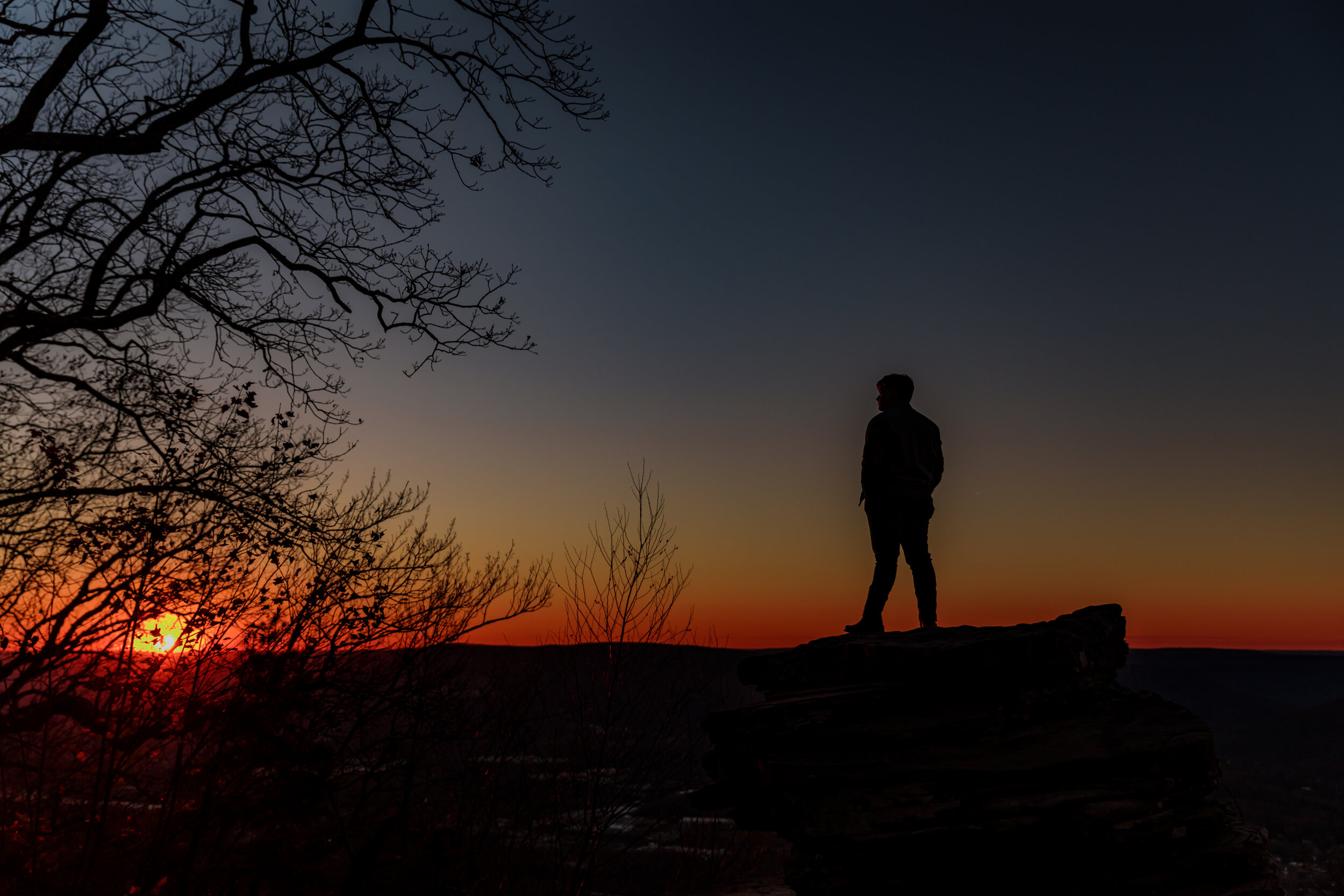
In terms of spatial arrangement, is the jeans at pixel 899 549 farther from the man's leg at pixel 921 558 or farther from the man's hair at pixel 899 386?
the man's hair at pixel 899 386

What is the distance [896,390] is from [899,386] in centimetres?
4

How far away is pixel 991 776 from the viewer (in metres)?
4.64

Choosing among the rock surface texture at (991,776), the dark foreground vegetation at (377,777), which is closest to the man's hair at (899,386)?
the rock surface texture at (991,776)

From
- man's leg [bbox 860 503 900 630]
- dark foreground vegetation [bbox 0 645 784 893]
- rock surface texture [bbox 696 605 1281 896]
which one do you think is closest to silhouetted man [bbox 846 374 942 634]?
man's leg [bbox 860 503 900 630]

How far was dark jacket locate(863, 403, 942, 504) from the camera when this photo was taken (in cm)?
643

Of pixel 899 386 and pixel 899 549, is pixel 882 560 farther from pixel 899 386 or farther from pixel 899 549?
pixel 899 386

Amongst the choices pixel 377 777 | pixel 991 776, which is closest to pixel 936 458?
pixel 991 776

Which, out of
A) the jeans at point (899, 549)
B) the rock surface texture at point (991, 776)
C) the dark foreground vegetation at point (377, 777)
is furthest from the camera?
the jeans at point (899, 549)

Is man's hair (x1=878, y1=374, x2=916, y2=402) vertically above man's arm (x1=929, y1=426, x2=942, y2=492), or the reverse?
man's hair (x1=878, y1=374, x2=916, y2=402)

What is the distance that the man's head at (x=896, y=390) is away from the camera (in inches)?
264

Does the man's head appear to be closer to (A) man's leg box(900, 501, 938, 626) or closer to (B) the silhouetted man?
(B) the silhouetted man

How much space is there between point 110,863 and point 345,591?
11.1 feet

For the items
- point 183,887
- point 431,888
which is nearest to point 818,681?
point 183,887

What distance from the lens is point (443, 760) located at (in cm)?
1191
